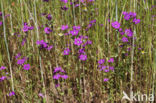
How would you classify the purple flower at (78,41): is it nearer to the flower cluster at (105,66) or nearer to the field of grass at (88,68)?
the field of grass at (88,68)

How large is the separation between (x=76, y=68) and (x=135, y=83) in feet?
1.34

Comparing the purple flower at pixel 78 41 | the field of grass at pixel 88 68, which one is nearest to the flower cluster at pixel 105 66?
the field of grass at pixel 88 68

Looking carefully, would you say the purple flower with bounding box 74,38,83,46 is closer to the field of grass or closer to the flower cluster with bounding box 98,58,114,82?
the field of grass

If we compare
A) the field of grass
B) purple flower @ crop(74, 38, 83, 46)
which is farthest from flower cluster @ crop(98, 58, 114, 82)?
purple flower @ crop(74, 38, 83, 46)

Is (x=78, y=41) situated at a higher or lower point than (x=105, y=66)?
higher

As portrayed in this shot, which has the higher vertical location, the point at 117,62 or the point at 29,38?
the point at 29,38

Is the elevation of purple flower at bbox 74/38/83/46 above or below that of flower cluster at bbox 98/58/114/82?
above

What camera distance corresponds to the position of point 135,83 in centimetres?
139

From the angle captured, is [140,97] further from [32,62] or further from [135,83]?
[32,62]

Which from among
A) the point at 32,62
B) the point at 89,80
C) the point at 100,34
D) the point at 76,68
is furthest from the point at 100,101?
the point at 32,62

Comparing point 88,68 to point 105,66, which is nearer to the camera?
point 105,66

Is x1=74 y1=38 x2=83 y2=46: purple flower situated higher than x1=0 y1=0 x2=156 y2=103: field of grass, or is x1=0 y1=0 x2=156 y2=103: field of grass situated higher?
x1=74 y1=38 x2=83 y2=46: purple flower

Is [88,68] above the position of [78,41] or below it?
below

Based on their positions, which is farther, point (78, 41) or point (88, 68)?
point (88, 68)
